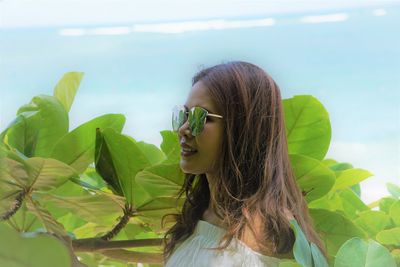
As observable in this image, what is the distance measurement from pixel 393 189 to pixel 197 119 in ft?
0.99

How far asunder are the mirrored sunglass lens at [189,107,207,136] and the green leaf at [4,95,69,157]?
115mm

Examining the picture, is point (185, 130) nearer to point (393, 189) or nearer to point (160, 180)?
point (160, 180)

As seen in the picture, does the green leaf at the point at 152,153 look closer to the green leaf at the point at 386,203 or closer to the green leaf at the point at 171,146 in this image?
the green leaf at the point at 171,146

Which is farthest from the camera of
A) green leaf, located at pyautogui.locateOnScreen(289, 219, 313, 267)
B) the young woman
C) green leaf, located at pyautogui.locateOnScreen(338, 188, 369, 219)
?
green leaf, located at pyautogui.locateOnScreen(338, 188, 369, 219)

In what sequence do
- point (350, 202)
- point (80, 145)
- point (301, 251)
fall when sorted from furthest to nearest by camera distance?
point (350, 202) → point (80, 145) → point (301, 251)

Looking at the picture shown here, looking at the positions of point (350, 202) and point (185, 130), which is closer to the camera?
point (185, 130)

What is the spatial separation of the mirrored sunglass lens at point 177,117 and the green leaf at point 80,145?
0.20 feet

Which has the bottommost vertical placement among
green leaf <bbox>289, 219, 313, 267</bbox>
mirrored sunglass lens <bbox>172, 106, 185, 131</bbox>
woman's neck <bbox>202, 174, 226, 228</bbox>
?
woman's neck <bbox>202, 174, 226, 228</bbox>

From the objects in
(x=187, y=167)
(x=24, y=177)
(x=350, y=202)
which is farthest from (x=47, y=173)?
(x=350, y=202)

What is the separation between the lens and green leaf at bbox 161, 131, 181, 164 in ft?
1.86

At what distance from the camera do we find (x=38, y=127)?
0.51 m

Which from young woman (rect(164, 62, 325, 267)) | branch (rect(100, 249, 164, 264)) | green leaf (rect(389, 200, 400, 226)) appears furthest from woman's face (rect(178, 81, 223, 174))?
green leaf (rect(389, 200, 400, 226))

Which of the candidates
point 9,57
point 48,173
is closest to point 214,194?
point 48,173

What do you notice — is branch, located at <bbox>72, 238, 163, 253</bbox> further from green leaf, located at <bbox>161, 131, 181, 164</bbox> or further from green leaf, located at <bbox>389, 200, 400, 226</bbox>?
green leaf, located at <bbox>389, 200, 400, 226</bbox>
